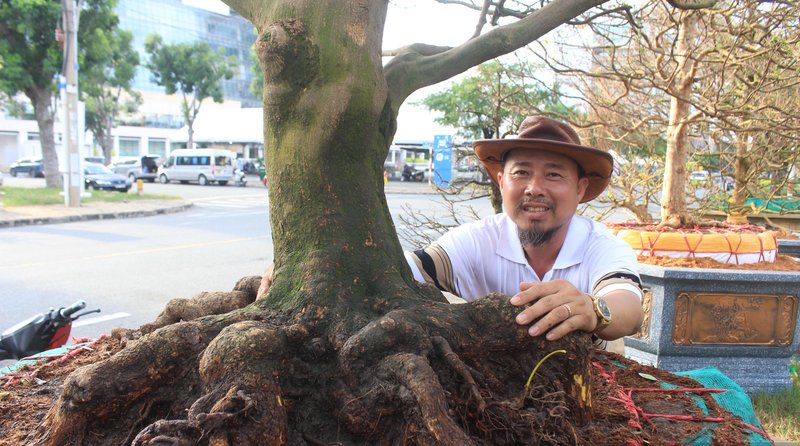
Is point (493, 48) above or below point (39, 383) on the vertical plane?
above

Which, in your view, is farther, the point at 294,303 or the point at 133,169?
the point at 133,169

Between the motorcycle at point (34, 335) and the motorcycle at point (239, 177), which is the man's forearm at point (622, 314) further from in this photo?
the motorcycle at point (239, 177)

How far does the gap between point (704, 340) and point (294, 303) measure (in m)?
3.16

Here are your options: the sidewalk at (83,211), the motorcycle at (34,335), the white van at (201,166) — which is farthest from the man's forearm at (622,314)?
the white van at (201,166)

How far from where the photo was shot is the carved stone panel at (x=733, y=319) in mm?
3512

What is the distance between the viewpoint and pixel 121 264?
25.5ft

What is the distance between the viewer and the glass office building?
6619cm

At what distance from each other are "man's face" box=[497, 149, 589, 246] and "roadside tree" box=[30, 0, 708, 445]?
0.47m

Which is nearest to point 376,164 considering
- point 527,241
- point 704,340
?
point 527,241

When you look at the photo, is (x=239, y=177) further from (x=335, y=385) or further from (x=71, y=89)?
(x=335, y=385)

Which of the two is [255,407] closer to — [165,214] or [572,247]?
[572,247]

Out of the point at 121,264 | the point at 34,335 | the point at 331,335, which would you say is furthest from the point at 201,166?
the point at 331,335

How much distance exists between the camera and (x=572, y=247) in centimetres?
221

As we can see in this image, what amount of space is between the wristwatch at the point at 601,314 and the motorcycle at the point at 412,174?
33.2 metres
